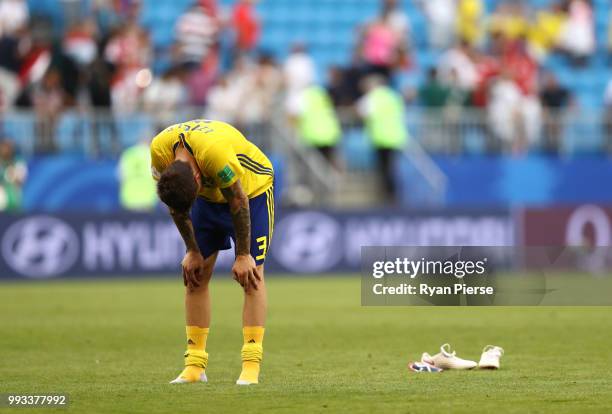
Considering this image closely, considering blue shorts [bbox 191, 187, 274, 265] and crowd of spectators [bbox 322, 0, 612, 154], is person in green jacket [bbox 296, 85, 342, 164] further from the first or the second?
blue shorts [bbox 191, 187, 274, 265]

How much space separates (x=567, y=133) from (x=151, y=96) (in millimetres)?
8023

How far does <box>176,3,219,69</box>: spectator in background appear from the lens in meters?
24.9

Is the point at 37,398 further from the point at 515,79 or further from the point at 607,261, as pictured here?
the point at 515,79

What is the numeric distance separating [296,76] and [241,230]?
52.5ft

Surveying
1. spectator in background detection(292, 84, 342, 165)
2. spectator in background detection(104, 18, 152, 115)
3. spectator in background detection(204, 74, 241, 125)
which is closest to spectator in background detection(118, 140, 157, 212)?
spectator in background detection(104, 18, 152, 115)

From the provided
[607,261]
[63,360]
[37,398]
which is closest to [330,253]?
[607,261]

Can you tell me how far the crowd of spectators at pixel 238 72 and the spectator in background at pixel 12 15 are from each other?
0.02 meters

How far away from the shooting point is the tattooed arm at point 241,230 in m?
9.12

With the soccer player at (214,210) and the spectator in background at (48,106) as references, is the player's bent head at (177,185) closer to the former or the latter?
the soccer player at (214,210)

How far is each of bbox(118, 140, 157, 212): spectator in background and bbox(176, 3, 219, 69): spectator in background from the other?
111 inches

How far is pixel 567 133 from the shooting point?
83.6 ft

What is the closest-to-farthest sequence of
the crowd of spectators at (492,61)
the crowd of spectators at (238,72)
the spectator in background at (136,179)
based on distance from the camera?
the spectator in background at (136,179) < the crowd of spectators at (238,72) < the crowd of spectators at (492,61)

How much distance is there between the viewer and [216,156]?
353 inches

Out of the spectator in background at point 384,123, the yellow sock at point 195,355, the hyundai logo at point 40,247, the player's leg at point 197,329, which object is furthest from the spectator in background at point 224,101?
the yellow sock at point 195,355
